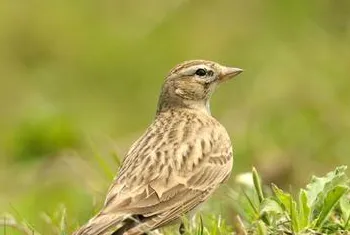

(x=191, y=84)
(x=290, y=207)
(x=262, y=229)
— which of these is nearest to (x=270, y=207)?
(x=290, y=207)

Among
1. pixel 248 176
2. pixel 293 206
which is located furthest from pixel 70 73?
pixel 293 206

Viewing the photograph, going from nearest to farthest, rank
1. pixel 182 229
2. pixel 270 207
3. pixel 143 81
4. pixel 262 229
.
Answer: pixel 262 229, pixel 270 207, pixel 182 229, pixel 143 81

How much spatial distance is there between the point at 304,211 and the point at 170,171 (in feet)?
3.33

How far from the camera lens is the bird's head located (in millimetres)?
10008

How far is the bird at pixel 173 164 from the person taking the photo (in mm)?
8016

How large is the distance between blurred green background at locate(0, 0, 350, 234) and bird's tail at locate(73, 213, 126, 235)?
3652 millimetres

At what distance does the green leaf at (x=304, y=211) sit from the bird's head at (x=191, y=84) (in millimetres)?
2247

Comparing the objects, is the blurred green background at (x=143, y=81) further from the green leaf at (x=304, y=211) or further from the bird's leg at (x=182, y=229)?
the green leaf at (x=304, y=211)

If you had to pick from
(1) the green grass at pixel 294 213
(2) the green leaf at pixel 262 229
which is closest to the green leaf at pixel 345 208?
(1) the green grass at pixel 294 213

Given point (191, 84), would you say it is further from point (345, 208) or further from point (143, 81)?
point (143, 81)

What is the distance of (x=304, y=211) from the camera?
779 centimetres

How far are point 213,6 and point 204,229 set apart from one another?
987 centimetres

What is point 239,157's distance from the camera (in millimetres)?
12727

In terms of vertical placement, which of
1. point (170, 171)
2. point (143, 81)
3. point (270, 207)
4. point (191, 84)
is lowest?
point (270, 207)
